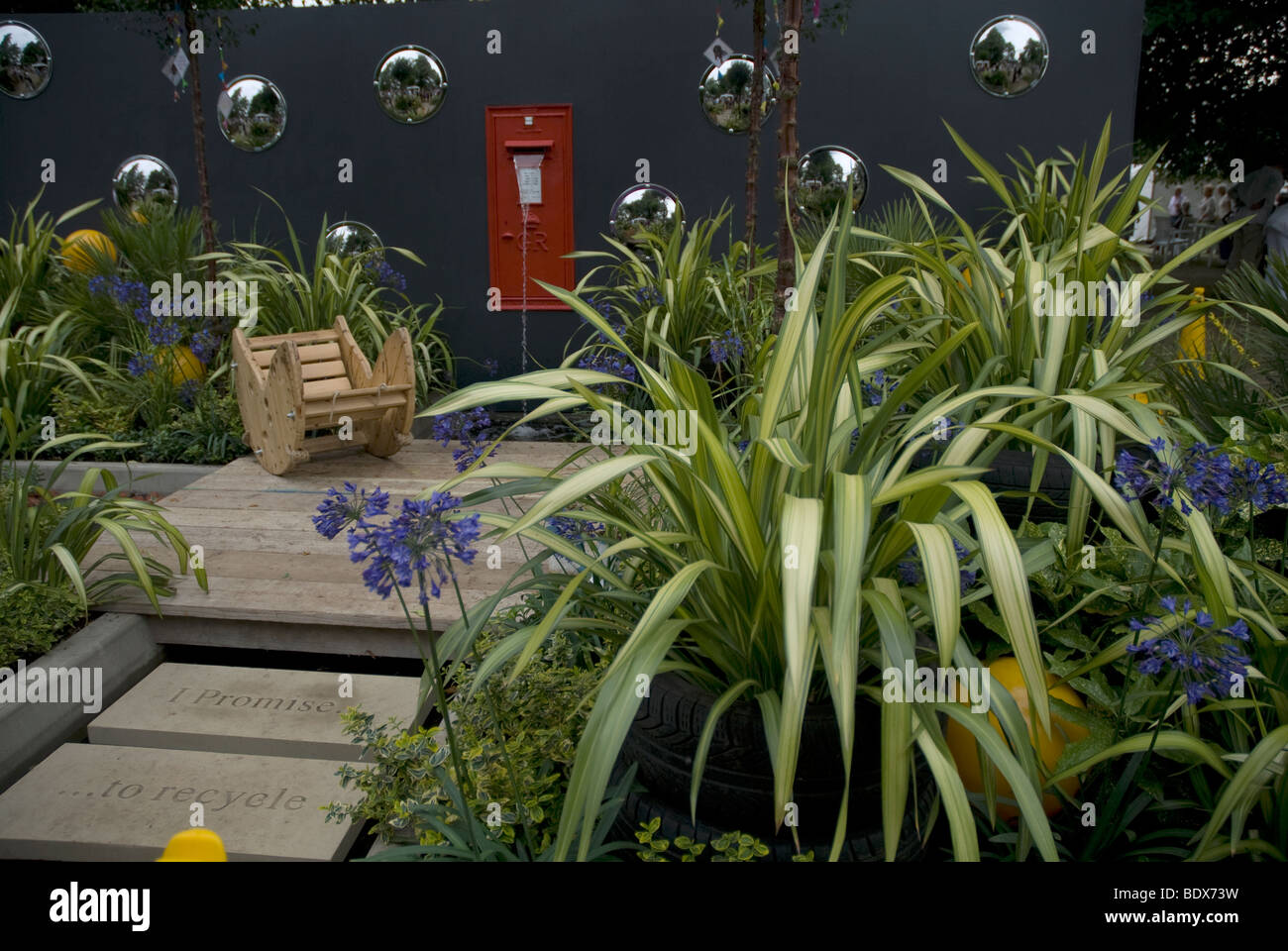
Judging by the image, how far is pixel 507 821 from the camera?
5.72ft

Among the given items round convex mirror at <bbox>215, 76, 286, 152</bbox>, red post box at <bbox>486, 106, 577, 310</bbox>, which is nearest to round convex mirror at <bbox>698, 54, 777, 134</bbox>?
red post box at <bbox>486, 106, 577, 310</bbox>

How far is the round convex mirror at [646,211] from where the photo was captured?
616cm

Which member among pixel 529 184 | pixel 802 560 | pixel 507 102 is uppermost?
pixel 507 102

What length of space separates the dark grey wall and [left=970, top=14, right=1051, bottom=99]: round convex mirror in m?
0.07

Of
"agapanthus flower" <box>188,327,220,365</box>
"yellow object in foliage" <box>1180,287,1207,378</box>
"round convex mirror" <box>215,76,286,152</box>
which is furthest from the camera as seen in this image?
"round convex mirror" <box>215,76,286,152</box>

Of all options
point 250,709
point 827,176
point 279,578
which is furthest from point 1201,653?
point 827,176

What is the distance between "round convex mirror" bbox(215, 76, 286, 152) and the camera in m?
6.36

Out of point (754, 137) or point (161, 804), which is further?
point (754, 137)

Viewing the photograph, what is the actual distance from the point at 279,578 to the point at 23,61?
215 inches

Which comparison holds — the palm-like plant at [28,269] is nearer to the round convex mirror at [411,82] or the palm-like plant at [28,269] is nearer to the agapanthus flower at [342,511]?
the round convex mirror at [411,82]

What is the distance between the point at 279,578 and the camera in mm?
3266

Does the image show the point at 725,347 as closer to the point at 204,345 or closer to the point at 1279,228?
the point at 204,345

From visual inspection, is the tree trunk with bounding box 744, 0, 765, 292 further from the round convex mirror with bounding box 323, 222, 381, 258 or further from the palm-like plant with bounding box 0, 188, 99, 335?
the palm-like plant with bounding box 0, 188, 99, 335

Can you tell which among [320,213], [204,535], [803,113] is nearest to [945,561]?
[204,535]
